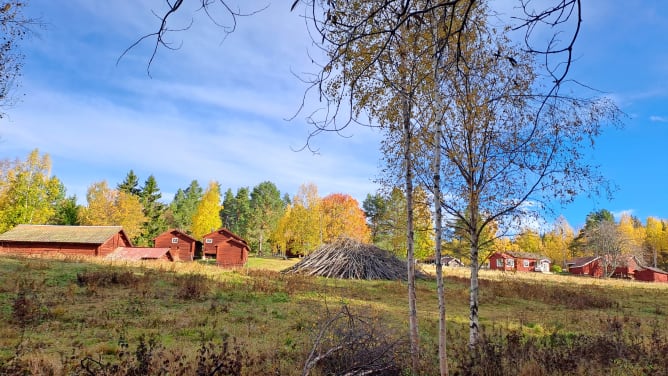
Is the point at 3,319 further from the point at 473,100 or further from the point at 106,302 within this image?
the point at 473,100

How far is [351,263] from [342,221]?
101 ft

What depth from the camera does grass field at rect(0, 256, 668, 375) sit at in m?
6.25

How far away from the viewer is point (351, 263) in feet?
93.4

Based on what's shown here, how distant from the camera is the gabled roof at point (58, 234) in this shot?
33528 mm

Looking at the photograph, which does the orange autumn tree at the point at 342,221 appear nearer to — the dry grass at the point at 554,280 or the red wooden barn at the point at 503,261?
the dry grass at the point at 554,280

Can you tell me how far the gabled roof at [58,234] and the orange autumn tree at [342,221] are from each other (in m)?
31.1

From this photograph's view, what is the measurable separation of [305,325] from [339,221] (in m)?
48.8

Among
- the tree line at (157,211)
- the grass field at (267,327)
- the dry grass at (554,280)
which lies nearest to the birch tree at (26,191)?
the tree line at (157,211)

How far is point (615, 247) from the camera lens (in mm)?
56531

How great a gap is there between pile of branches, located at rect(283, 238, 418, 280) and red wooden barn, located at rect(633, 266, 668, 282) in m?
49.5

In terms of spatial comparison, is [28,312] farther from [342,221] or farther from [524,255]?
[524,255]

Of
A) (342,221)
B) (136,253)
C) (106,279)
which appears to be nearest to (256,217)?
(342,221)

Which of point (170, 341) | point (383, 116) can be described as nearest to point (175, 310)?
point (170, 341)

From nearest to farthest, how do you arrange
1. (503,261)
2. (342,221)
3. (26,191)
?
(26,191), (342,221), (503,261)
